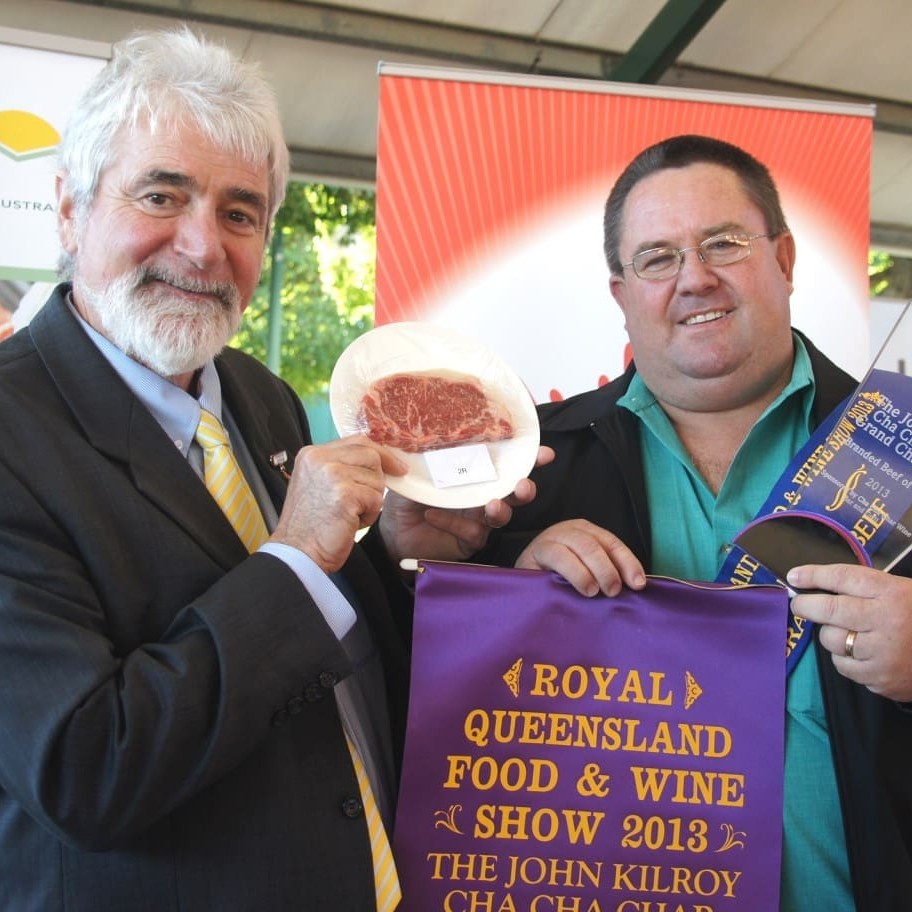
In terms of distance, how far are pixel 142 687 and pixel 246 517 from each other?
0.42 meters

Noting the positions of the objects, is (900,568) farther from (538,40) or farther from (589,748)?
(538,40)

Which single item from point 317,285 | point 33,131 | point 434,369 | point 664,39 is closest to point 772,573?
point 434,369

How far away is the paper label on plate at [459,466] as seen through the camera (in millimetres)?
1819

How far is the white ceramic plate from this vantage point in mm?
1810

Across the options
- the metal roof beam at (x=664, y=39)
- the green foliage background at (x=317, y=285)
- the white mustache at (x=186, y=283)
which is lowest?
the white mustache at (x=186, y=283)

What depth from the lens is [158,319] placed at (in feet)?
5.77

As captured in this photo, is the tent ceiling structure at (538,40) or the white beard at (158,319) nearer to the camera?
the white beard at (158,319)

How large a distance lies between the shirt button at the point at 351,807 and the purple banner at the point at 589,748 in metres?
0.16

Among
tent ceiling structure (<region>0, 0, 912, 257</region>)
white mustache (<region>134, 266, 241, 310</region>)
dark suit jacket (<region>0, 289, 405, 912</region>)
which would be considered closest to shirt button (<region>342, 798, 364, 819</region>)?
dark suit jacket (<region>0, 289, 405, 912</region>)

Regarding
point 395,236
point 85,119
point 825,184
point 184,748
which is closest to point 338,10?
point 395,236

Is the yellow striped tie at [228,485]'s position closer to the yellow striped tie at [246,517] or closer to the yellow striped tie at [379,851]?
the yellow striped tie at [246,517]

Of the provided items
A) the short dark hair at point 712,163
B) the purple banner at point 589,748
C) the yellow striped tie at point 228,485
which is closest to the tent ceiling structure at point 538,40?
the short dark hair at point 712,163

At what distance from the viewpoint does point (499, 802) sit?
181 centimetres

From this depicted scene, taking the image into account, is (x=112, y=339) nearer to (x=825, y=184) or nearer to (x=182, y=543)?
(x=182, y=543)
